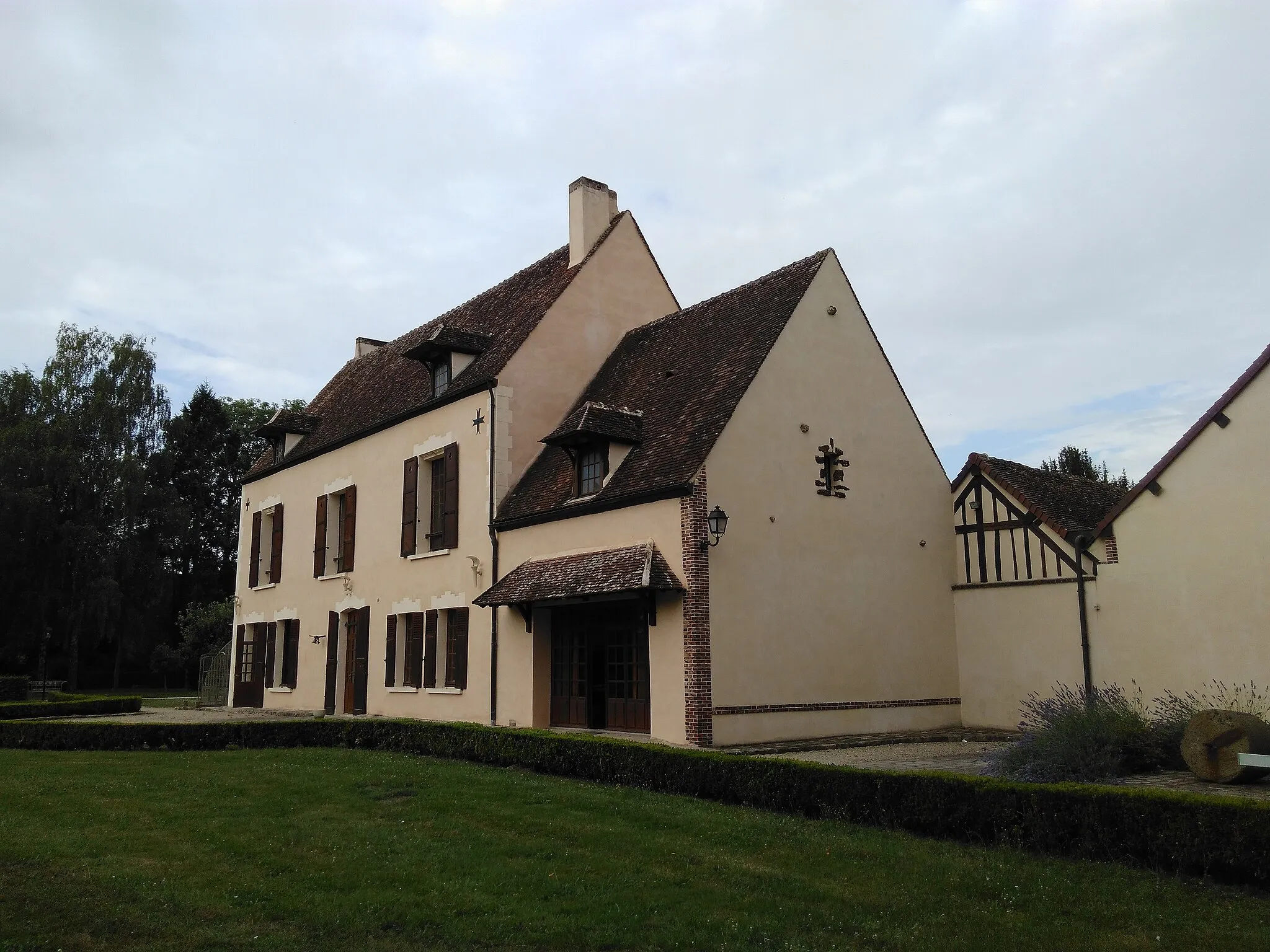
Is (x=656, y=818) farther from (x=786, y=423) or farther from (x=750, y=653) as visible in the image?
(x=786, y=423)

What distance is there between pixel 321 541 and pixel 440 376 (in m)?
6.02

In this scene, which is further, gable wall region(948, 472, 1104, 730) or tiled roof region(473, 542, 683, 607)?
gable wall region(948, 472, 1104, 730)

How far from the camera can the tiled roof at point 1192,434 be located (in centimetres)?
1414

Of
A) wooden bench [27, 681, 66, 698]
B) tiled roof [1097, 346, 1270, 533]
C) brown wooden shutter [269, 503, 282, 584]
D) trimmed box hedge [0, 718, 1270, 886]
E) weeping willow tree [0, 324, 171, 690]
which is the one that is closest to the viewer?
trimmed box hedge [0, 718, 1270, 886]

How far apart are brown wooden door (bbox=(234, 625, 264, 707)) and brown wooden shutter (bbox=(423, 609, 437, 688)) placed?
28.3ft

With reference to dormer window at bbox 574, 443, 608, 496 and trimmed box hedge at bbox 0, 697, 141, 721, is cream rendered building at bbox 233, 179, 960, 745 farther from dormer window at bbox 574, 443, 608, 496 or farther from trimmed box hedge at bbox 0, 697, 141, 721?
trimmed box hedge at bbox 0, 697, 141, 721

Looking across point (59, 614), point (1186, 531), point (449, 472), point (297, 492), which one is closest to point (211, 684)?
point (297, 492)

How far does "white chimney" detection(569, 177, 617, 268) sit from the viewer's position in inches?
830

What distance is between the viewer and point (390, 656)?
835 inches

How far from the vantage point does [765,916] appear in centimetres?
631

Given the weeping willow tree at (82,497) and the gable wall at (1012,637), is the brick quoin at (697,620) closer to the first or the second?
the gable wall at (1012,637)

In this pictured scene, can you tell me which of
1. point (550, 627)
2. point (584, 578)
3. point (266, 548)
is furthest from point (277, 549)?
point (584, 578)

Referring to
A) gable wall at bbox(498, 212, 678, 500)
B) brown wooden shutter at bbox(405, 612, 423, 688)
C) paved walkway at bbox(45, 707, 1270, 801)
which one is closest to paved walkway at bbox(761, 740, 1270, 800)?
paved walkway at bbox(45, 707, 1270, 801)

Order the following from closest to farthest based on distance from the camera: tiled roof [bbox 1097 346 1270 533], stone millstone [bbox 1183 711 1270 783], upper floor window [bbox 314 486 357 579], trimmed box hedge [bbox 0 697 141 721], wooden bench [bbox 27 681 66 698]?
stone millstone [bbox 1183 711 1270 783], tiled roof [bbox 1097 346 1270 533], trimmed box hedge [bbox 0 697 141 721], upper floor window [bbox 314 486 357 579], wooden bench [bbox 27 681 66 698]
